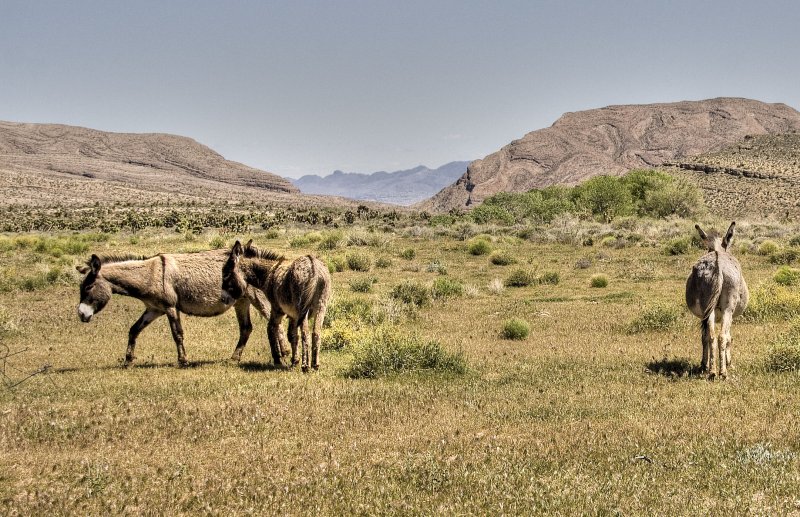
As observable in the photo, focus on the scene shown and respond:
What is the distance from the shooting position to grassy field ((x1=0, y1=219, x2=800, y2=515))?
209 inches

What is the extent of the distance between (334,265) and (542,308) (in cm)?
1374

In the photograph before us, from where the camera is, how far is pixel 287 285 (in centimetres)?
1033

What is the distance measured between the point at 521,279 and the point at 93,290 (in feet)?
57.9

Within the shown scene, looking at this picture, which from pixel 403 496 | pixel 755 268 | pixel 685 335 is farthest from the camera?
pixel 755 268

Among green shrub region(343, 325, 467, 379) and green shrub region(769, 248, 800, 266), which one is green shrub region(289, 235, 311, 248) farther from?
green shrub region(343, 325, 467, 379)

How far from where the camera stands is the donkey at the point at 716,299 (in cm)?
924

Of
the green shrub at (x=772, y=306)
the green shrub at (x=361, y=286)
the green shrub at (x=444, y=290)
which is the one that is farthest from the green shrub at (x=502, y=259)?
the green shrub at (x=772, y=306)

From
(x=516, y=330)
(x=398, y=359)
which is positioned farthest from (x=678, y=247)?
(x=398, y=359)

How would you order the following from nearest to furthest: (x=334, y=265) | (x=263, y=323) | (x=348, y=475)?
(x=348, y=475), (x=263, y=323), (x=334, y=265)

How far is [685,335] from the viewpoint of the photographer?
43.9 feet

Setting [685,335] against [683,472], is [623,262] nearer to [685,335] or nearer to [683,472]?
[685,335]

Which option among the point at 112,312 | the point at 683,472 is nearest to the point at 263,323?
the point at 112,312

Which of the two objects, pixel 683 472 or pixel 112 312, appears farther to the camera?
pixel 112 312

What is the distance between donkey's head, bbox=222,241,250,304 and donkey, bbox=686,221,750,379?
8167mm
